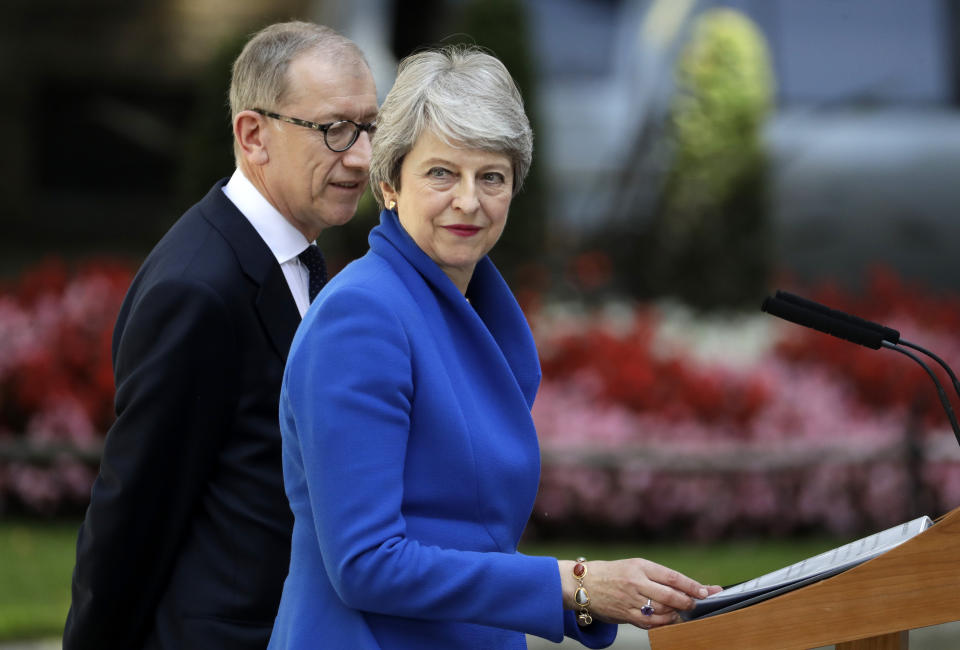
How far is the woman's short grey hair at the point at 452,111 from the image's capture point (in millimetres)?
1809

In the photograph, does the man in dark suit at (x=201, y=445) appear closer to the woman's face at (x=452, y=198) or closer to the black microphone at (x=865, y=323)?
the woman's face at (x=452, y=198)

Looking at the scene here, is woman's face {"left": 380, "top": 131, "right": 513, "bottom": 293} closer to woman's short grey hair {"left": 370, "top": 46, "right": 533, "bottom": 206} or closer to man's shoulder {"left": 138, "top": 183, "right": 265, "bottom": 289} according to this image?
woman's short grey hair {"left": 370, "top": 46, "right": 533, "bottom": 206}

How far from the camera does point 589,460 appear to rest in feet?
19.5

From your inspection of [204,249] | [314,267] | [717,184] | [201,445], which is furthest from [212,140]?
[201,445]

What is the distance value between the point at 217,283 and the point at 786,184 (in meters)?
8.12

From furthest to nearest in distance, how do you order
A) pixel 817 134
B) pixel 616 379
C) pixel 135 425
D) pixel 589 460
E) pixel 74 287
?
pixel 817 134 → pixel 74 287 → pixel 616 379 → pixel 589 460 → pixel 135 425

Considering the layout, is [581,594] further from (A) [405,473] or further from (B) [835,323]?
(B) [835,323]

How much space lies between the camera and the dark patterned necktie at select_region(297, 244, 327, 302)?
2.42 metres

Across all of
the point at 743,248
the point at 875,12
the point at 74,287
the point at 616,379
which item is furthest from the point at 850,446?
the point at 875,12

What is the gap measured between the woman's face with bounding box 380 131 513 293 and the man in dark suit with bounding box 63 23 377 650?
0.45 meters

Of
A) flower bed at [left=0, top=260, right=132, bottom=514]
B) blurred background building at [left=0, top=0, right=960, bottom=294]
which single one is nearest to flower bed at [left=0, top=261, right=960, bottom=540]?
flower bed at [left=0, top=260, right=132, bottom=514]

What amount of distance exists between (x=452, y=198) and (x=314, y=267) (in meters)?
0.68

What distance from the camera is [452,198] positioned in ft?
6.00

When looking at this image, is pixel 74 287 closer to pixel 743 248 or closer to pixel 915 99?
pixel 743 248
